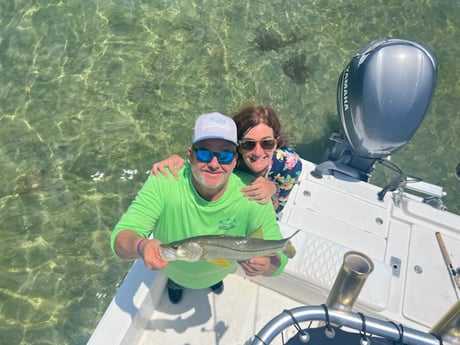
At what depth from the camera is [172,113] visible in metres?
7.57

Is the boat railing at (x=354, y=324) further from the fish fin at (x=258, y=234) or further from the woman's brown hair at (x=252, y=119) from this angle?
the woman's brown hair at (x=252, y=119)

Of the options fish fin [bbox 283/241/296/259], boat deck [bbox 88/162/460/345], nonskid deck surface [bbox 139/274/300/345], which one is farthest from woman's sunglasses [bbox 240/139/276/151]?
nonskid deck surface [bbox 139/274/300/345]

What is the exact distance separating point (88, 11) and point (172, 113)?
333 centimetres

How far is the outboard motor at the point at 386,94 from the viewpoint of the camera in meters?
4.81

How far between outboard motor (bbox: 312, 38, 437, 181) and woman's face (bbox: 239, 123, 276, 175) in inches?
78.9

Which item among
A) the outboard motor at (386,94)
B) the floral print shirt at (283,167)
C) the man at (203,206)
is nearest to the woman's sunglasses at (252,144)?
the man at (203,206)

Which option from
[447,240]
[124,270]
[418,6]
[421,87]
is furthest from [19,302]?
[418,6]

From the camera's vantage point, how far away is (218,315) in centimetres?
423

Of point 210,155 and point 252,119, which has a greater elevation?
point 252,119

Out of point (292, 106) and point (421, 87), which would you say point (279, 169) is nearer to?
point (421, 87)

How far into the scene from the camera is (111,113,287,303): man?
2.88 m

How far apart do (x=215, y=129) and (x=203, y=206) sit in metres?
0.61

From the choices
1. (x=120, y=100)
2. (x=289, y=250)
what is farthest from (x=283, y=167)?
(x=120, y=100)

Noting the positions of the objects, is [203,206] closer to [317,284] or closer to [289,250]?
[289,250]
